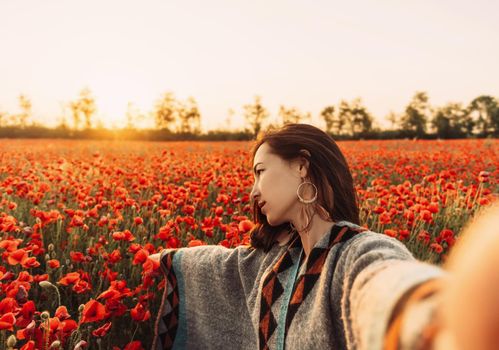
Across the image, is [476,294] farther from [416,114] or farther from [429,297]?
[416,114]

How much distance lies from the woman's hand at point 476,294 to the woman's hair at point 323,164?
53.6 inches

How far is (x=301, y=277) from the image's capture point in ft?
6.10

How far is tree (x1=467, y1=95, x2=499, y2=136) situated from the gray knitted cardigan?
215 ft

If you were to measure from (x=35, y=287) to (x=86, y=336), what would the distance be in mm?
644

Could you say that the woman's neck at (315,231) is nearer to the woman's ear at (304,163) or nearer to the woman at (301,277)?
the woman at (301,277)

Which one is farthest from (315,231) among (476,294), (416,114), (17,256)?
(416,114)

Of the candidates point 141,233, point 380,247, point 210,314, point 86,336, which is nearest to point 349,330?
point 380,247

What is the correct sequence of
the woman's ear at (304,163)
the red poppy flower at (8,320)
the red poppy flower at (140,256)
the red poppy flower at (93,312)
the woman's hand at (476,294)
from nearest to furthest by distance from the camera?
the woman's hand at (476,294) → the red poppy flower at (8,320) → the red poppy flower at (93,312) → the woman's ear at (304,163) → the red poppy flower at (140,256)

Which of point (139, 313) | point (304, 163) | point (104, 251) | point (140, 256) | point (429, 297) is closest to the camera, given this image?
point (429, 297)

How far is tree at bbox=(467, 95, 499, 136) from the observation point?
62750 mm

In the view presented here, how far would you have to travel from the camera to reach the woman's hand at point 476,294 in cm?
52

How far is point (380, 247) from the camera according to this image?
4.59 ft

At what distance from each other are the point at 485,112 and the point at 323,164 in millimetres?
73626

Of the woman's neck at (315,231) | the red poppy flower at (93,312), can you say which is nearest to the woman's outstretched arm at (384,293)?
the woman's neck at (315,231)
